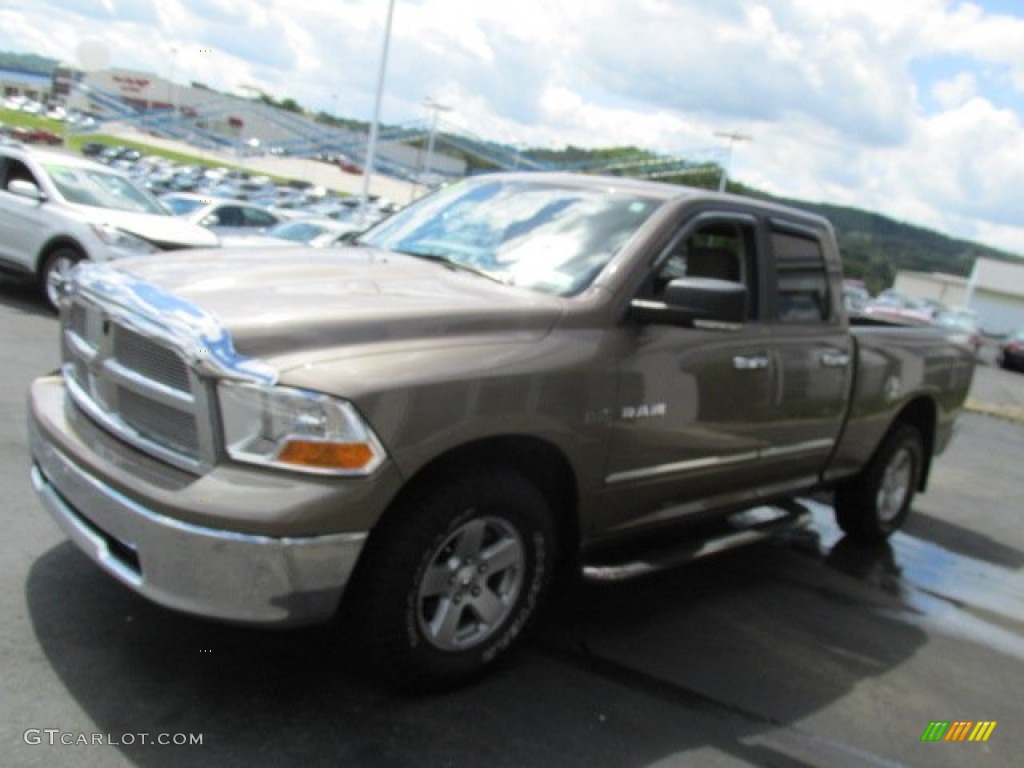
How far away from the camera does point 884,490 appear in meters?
6.22

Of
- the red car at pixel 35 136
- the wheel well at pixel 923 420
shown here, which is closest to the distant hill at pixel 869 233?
the red car at pixel 35 136

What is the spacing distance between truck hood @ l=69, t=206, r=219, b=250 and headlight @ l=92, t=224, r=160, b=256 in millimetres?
52

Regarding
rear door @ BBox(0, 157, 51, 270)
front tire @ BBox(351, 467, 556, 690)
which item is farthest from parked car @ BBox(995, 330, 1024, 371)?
front tire @ BBox(351, 467, 556, 690)

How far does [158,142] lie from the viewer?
93.9m

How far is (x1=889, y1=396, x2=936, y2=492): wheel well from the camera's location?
6254mm

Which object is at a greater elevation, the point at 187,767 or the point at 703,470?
the point at 703,470

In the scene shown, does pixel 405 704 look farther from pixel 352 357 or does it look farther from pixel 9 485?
pixel 9 485

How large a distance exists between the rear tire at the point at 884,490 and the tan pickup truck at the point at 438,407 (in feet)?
4.32

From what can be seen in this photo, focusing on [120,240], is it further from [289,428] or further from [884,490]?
[289,428]

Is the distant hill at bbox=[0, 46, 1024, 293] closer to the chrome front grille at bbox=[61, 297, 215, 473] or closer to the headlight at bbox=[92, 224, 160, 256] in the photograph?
the headlight at bbox=[92, 224, 160, 256]

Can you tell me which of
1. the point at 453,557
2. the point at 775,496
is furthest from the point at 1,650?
the point at 775,496

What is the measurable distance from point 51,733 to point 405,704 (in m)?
1.10

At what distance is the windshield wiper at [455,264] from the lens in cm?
392

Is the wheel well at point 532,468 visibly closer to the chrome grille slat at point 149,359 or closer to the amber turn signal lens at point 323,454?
the amber turn signal lens at point 323,454
